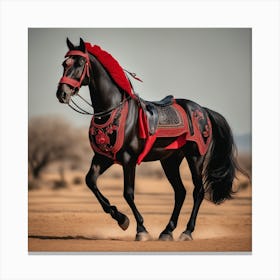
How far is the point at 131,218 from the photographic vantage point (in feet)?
34.4

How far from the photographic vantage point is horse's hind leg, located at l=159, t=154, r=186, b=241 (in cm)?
955

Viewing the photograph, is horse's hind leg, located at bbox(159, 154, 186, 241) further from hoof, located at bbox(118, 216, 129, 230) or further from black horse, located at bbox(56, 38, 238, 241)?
hoof, located at bbox(118, 216, 129, 230)

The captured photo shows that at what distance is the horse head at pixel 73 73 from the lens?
8.63 meters

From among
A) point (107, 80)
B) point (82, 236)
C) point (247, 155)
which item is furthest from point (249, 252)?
point (107, 80)

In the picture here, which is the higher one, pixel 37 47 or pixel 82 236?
pixel 37 47

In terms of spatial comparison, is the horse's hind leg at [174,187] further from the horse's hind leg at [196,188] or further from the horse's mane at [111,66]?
the horse's mane at [111,66]

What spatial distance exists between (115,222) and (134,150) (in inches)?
73.1

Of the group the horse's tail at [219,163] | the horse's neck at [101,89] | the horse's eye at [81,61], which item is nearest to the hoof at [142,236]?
the horse's tail at [219,163]

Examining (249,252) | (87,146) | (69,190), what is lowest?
(249,252)

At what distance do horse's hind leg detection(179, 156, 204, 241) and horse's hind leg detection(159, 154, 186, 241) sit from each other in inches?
7.2

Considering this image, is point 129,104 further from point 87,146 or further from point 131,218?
point 87,146

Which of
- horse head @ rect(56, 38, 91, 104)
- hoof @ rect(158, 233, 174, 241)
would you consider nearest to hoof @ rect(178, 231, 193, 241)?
hoof @ rect(158, 233, 174, 241)

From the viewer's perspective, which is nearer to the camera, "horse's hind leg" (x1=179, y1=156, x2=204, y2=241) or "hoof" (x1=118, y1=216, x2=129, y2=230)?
"hoof" (x1=118, y1=216, x2=129, y2=230)

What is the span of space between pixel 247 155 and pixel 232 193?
2.72ft
